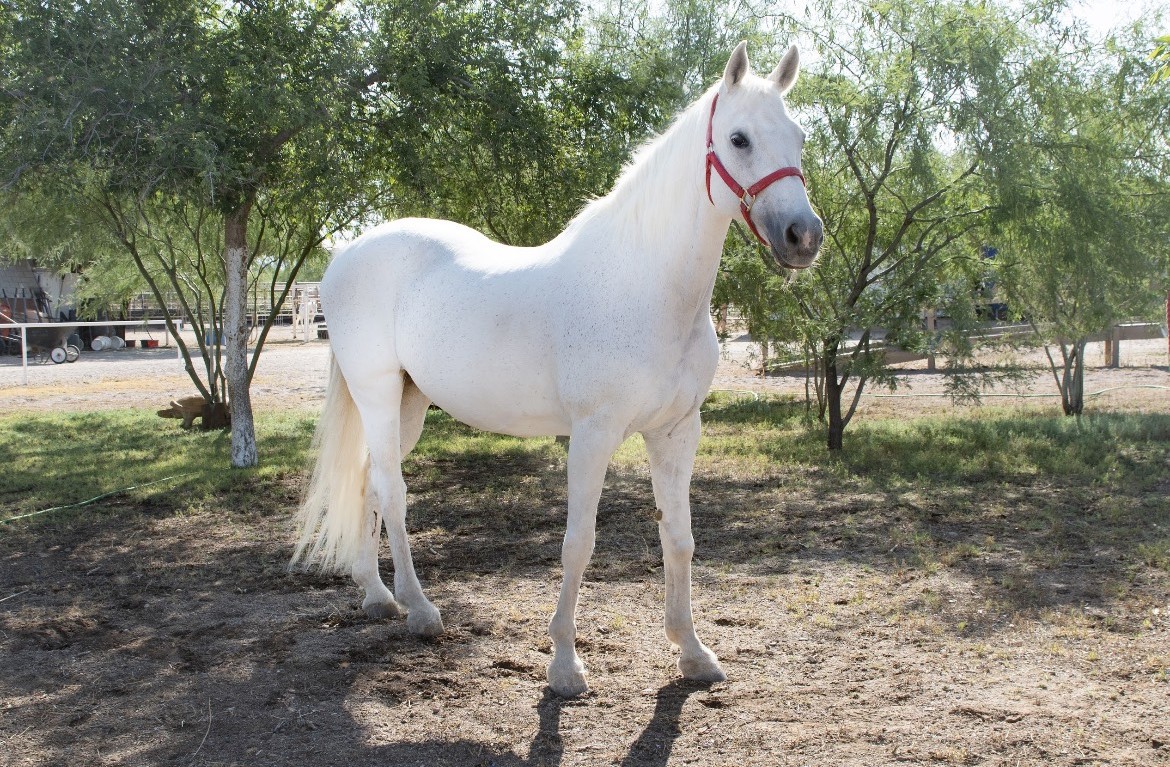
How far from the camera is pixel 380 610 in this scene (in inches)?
169

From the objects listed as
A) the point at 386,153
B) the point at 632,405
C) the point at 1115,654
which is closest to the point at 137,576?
the point at 632,405

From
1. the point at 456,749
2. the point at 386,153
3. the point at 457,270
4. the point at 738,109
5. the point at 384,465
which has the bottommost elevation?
the point at 456,749

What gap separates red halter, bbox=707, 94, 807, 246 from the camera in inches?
113

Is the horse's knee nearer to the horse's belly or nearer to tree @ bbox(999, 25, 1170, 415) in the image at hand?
the horse's belly

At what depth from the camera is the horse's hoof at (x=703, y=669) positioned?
3527 mm

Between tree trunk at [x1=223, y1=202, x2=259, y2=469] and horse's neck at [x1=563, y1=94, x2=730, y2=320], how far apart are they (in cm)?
553

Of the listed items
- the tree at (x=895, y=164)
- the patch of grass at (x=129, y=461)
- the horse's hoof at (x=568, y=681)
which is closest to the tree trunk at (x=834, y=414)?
the tree at (x=895, y=164)

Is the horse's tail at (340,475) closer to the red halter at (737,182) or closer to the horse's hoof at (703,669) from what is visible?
the horse's hoof at (703,669)

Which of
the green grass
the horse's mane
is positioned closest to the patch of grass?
the green grass

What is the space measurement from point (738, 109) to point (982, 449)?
646cm

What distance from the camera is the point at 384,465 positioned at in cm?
Answer: 422

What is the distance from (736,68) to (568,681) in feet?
7.22

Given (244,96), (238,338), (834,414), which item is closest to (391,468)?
(244,96)

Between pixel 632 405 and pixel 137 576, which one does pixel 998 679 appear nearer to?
pixel 632 405
